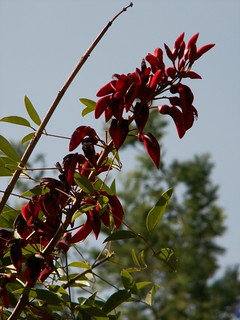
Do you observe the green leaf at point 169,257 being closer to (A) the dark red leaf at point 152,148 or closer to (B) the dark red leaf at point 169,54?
(A) the dark red leaf at point 152,148

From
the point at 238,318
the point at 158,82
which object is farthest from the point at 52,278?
the point at 238,318

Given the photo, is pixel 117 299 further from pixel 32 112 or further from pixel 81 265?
pixel 32 112

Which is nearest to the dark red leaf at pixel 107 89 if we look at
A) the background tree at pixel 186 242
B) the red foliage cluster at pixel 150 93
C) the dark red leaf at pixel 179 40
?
the red foliage cluster at pixel 150 93

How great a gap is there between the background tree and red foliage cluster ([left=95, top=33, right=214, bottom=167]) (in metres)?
9.50

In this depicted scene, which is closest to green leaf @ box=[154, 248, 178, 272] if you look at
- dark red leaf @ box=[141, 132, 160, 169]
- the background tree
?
dark red leaf @ box=[141, 132, 160, 169]

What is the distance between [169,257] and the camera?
3.03 ft

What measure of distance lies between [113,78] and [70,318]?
31 centimetres

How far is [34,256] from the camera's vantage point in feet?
2.75

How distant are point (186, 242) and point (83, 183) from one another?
10638mm

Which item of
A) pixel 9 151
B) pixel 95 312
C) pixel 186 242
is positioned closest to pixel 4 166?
pixel 9 151

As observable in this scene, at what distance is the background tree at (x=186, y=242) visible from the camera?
1060cm

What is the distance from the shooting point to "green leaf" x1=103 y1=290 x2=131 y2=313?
92 centimetres

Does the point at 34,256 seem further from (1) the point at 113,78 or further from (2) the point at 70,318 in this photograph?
(1) the point at 113,78

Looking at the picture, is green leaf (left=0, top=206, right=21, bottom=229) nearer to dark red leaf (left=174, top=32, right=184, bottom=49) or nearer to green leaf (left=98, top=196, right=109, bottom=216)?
green leaf (left=98, top=196, right=109, bottom=216)
